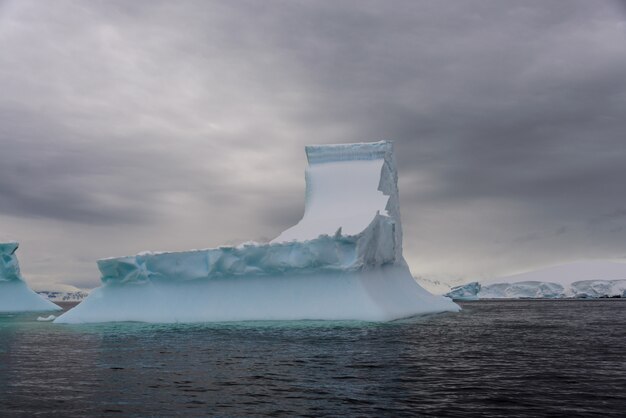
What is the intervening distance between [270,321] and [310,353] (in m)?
11.1


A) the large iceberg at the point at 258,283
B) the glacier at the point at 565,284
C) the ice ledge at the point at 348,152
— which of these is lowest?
the large iceberg at the point at 258,283

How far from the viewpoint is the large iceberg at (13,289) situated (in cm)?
4406

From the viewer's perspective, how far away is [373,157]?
37.8 m

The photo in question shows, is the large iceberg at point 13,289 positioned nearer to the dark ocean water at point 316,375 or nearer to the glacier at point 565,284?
the dark ocean water at point 316,375

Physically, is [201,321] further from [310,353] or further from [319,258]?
[310,353]

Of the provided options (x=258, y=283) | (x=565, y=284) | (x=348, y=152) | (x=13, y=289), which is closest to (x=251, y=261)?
(x=258, y=283)

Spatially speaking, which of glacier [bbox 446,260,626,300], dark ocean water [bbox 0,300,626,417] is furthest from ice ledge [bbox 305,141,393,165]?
glacier [bbox 446,260,626,300]

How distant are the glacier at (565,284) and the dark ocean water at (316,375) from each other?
78.7 meters

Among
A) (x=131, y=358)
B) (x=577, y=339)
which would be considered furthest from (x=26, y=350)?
(x=577, y=339)

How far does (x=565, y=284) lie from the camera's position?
315 feet

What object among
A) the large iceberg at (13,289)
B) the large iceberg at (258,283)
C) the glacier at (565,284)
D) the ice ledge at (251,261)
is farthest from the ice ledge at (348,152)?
the glacier at (565,284)

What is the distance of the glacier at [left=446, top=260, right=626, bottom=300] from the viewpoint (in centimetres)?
9419

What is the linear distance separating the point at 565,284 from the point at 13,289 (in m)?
81.6

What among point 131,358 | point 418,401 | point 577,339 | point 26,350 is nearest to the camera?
point 418,401
